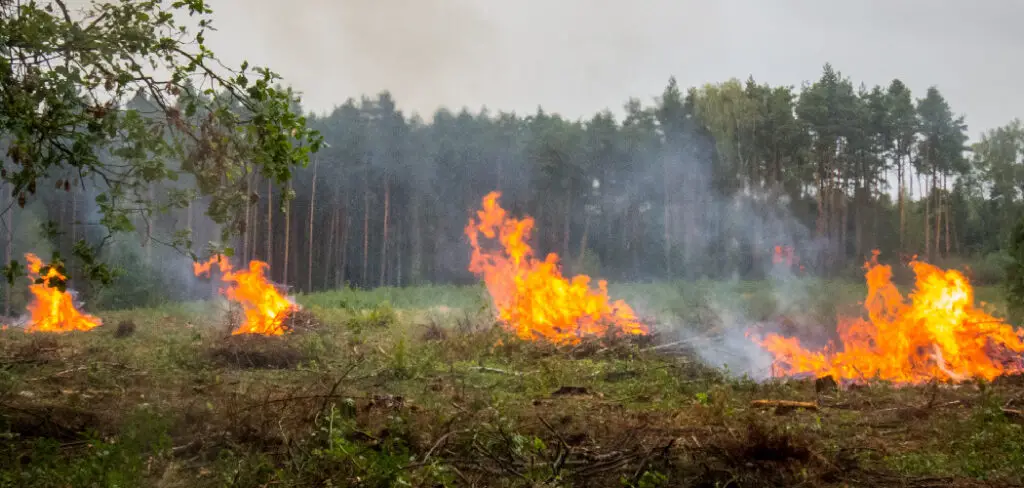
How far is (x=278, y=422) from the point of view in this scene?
251 inches

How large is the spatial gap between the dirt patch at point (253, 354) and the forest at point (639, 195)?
22.8 metres

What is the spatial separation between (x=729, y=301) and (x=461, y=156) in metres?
23.4

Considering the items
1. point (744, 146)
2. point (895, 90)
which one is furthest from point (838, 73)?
point (744, 146)

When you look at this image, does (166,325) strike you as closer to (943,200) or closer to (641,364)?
(641,364)

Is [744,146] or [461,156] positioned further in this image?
[461,156]

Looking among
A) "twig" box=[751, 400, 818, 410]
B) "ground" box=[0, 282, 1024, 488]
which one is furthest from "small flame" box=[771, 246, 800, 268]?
"twig" box=[751, 400, 818, 410]

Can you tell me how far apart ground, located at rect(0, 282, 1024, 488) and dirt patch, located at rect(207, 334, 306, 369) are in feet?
1.56

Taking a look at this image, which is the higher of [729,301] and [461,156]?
[461,156]

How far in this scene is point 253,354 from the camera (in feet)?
42.7

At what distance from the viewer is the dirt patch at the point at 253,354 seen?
12.8 m

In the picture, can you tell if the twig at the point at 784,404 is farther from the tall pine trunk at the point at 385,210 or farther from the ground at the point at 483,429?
the tall pine trunk at the point at 385,210

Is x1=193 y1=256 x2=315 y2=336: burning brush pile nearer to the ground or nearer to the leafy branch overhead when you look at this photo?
the ground

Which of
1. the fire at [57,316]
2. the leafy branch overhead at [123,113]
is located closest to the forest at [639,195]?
the fire at [57,316]

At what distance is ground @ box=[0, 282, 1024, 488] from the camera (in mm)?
5395
